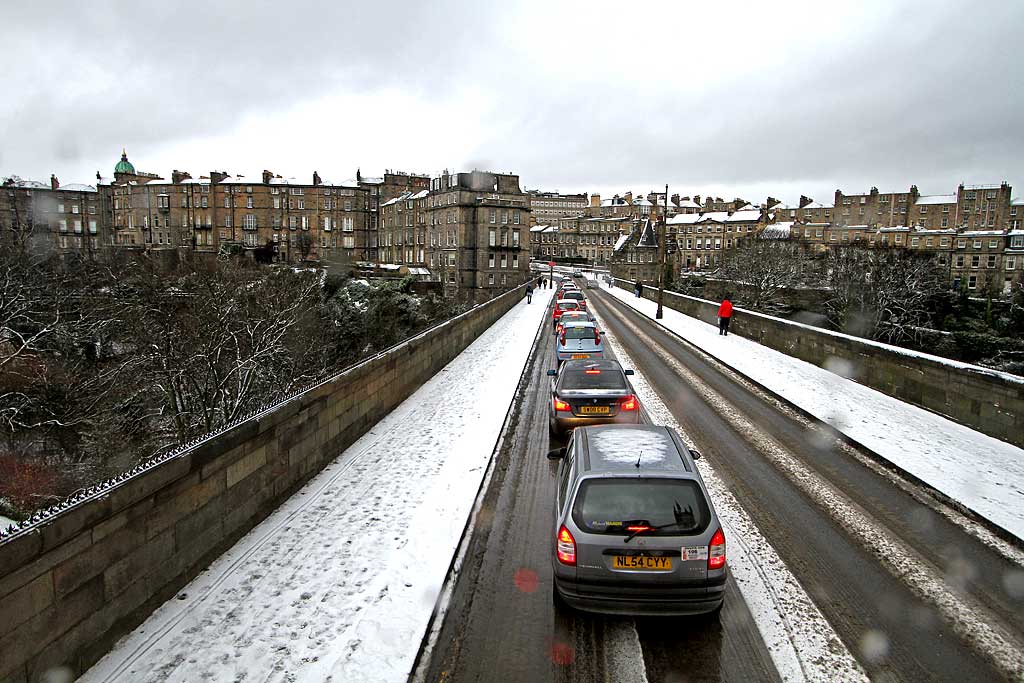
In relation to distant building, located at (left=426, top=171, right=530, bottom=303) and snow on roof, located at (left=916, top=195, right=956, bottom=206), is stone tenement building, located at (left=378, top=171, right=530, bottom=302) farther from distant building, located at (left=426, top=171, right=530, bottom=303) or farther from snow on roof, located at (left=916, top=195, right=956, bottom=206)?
snow on roof, located at (left=916, top=195, right=956, bottom=206)

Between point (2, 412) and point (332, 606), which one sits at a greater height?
point (332, 606)

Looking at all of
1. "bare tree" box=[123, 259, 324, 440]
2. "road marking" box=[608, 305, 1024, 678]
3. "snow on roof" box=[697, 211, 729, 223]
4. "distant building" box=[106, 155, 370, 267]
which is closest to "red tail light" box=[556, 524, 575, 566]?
"road marking" box=[608, 305, 1024, 678]

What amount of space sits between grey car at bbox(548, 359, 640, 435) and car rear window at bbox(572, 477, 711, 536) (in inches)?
191

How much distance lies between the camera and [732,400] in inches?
549

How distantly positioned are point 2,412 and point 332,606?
1864cm

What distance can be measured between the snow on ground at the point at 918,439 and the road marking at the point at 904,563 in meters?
Answer: 1.38

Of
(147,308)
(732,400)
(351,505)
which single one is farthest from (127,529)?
(147,308)

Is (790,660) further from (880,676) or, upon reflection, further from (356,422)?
(356,422)

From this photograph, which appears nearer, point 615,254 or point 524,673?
point 524,673

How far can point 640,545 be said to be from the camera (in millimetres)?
4961

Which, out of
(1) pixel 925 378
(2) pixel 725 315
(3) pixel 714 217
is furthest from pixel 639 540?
(3) pixel 714 217

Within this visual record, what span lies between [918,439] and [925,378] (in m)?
2.91

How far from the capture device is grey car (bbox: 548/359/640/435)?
10102mm

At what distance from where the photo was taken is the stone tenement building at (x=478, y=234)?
75375mm
